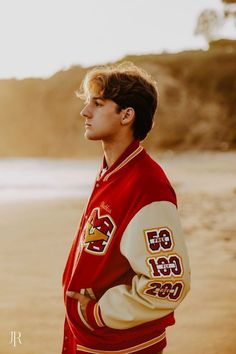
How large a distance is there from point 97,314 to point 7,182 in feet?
49.7

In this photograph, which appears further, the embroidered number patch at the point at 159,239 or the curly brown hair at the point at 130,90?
the curly brown hair at the point at 130,90

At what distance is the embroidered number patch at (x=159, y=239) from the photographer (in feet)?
5.51

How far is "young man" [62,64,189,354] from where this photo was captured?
66.5 inches

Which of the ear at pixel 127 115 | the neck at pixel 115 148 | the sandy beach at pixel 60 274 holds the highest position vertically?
the ear at pixel 127 115

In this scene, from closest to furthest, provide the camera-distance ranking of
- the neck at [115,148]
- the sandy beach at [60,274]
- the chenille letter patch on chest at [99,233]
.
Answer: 1. the chenille letter patch on chest at [99,233]
2. the neck at [115,148]
3. the sandy beach at [60,274]

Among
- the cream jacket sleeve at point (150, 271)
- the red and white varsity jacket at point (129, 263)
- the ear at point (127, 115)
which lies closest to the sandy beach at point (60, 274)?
the red and white varsity jacket at point (129, 263)

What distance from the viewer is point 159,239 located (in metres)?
1.69

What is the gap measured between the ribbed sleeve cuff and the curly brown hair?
562 millimetres

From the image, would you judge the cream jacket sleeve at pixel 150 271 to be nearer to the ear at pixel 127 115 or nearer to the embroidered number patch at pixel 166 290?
the embroidered number patch at pixel 166 290

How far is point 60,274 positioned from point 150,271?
4181 millimetres

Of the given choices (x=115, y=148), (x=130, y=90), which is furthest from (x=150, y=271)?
(x=130, y=90)

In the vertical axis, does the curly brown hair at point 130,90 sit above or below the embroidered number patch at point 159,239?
above

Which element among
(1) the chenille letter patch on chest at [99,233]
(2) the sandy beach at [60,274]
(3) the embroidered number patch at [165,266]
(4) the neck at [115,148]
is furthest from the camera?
(2) the sandy beach at [60,274]

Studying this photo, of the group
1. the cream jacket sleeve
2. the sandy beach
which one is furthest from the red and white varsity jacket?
the sandy beach
